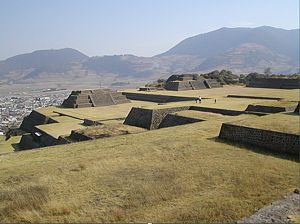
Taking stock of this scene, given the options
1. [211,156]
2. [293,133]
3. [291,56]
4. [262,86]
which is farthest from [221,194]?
[291,56]

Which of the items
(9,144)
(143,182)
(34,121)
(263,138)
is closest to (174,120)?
(263,138)

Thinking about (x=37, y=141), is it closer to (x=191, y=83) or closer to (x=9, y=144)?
(x=9, y=144)

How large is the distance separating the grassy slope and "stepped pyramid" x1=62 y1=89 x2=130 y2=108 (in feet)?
60.5

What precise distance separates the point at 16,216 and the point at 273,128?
7.02 metres

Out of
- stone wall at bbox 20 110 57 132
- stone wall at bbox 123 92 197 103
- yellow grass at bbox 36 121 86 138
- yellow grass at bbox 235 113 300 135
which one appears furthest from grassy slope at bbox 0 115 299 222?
stone wall at bbox 123 92 197 103

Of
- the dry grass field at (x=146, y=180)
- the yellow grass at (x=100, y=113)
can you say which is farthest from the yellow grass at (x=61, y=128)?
the dry grass field at (x=146, y=180)

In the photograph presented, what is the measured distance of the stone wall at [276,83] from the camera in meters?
29.6

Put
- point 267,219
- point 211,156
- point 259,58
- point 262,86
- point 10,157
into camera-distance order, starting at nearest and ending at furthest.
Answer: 1. point 267,219
2. point 211,156
3. point 10,157
4. point 262,86
5. point 259,58

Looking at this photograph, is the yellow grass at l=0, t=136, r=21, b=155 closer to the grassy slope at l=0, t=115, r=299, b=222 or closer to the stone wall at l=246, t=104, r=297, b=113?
the grassy slope at l=0, t=115, r=299, b=222

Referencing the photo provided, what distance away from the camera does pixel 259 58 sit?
174 metres

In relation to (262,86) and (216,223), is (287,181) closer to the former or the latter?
(216,223)

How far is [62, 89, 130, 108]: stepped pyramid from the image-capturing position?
28.1 meters

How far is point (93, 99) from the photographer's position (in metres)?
28.8

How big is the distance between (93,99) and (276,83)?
16792 mm
